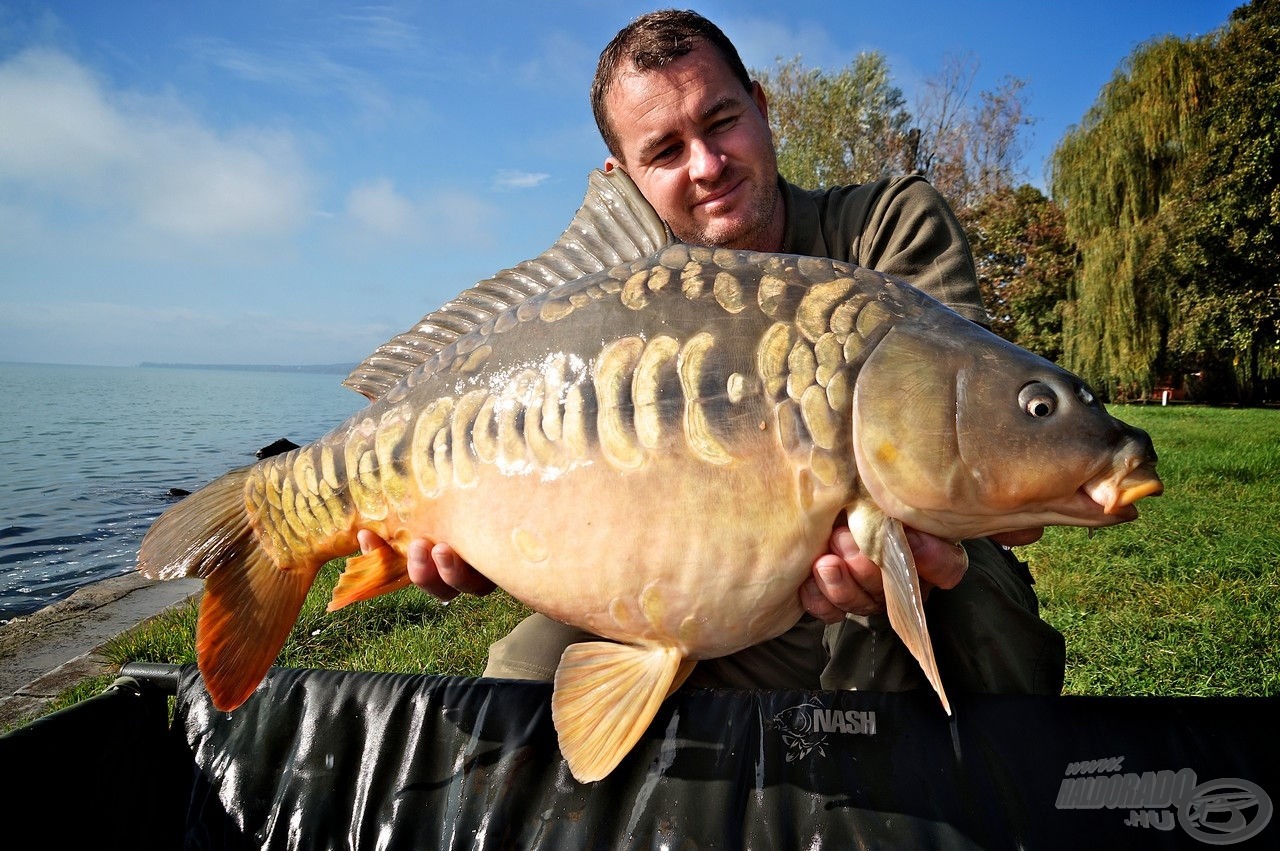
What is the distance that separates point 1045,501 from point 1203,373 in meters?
18.8

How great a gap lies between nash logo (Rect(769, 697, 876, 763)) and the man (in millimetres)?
195

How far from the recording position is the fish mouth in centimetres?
99

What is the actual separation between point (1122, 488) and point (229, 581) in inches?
55.3

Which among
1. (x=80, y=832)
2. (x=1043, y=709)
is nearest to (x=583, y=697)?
(x=1043, y=709)

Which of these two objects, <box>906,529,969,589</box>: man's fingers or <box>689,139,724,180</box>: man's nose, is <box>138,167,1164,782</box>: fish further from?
<box>689,139,724,180</box>: man's nose

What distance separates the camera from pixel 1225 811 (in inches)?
48.9

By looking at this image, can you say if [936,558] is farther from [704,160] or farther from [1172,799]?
[704,160]

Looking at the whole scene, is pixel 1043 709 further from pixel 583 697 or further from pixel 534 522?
pixel 534 522

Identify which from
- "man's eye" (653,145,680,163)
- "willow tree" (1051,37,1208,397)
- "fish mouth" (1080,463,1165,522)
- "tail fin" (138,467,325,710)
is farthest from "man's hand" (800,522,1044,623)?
"willow tree" (1051,37,1208,397)

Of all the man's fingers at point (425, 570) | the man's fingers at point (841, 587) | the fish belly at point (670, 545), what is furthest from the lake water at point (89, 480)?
the man's fingers at point (841, 587)

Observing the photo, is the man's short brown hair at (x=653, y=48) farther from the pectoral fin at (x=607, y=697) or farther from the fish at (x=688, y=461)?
the pectoral fin at (x=607, y=697)

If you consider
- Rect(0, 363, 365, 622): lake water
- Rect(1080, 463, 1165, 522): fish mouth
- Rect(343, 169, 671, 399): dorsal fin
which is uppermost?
Rect(343, 169, 671, 399): dorsal fin

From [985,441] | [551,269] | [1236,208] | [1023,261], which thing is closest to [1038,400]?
[985,441]

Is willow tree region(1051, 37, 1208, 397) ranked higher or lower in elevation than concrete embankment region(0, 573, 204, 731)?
higher
